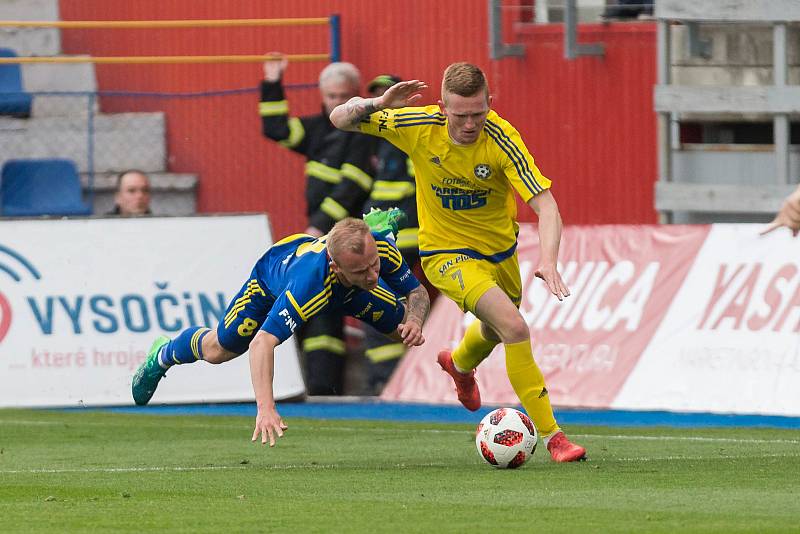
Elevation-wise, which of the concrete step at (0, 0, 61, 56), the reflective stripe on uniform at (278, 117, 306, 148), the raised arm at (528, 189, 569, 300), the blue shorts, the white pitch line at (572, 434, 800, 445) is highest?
the concrete step at (0, 0, 61, 56)

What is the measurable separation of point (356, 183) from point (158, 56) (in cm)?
390

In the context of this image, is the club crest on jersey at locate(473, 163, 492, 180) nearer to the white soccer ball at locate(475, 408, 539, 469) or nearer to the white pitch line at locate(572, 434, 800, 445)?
the white soccer ball at locate(475, 408, 539, 469)

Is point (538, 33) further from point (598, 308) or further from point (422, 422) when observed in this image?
point (422, 422)

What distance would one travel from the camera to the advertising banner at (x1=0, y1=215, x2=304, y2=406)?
1462 centimetres

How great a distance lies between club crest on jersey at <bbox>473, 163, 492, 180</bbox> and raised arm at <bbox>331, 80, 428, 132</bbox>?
1.68 ft

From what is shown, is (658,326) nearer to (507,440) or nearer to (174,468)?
(507,440)

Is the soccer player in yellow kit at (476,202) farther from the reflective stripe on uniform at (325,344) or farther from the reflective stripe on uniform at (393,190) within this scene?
the reflective stripe on uniform at (325,344)

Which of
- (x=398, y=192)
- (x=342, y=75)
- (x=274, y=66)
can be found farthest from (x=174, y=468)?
(x=274, y=66)

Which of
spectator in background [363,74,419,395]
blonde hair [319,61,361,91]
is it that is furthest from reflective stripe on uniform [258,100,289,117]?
spectator in background [363,74,419,395]

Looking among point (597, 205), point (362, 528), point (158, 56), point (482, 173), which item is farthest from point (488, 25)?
point (362, 528)

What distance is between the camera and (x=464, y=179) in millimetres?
10094

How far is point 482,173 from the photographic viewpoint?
9.96 meters

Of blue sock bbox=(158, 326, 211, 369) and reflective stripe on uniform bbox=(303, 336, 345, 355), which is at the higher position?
blue sock bbox=(158, 326, 211, 369)

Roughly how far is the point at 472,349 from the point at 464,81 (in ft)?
7.22
